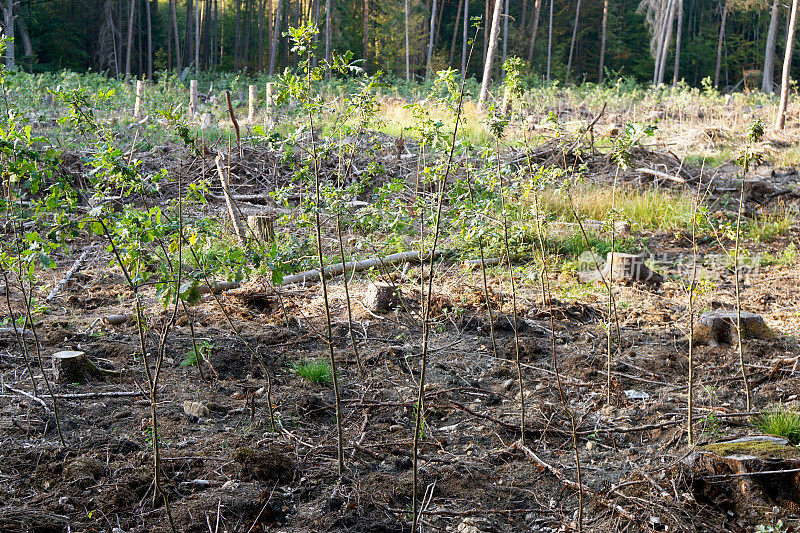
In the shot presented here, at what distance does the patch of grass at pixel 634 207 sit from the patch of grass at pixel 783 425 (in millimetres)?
4903

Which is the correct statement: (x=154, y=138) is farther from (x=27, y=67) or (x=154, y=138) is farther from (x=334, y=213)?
(x=27, y=67)

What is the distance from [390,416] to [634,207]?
5858mm

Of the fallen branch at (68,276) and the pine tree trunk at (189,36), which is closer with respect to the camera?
the fallen branch at (68,276)

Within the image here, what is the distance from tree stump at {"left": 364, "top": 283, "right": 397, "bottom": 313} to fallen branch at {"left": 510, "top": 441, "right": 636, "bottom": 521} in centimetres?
224

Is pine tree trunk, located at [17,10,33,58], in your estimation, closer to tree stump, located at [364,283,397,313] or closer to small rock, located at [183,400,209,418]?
tree stump, located at [364,283,397,313]

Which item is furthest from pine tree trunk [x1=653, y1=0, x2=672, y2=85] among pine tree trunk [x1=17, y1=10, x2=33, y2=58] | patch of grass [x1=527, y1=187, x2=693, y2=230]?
pine tree trunk [x1=17, y1=10, x2=33, y2=58]

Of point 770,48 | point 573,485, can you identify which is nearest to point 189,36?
point 770,48

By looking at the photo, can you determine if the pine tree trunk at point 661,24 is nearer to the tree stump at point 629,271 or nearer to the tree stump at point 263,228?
the tree stump at point 629,271

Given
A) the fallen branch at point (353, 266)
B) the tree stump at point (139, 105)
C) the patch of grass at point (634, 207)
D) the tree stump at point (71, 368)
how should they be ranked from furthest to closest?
the tree stump at point (139, 105)
the patch of grass at point (634, 207)
the fallen branch at point (353, 266)
the tree stump at point (71, 368)

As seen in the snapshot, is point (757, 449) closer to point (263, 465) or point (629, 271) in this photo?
point (263, 465)

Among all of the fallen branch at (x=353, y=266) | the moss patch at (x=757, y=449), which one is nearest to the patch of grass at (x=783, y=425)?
the moss patch at (x=757, y=449)

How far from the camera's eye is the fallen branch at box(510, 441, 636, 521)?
8.18ft

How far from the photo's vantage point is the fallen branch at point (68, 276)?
5.44m

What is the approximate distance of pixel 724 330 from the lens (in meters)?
4.32
